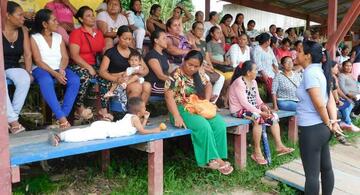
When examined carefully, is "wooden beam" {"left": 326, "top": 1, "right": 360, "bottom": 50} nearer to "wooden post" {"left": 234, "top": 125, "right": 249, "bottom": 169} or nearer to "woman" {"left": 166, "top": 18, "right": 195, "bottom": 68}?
"woman" {"left": 166, "top": 18, "right": 195, "bottom": 68}

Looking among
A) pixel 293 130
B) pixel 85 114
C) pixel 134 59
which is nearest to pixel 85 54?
pixel 134 59

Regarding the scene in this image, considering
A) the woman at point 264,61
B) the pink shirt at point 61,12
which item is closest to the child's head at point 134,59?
the pink shirt at point 61,12

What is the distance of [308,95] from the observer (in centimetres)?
335

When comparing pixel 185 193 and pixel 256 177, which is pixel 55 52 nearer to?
pixel 185 193

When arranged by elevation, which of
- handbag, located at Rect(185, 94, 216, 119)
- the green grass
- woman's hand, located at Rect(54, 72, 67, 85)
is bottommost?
the green grass

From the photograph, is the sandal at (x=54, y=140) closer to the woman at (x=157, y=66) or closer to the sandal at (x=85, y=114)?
the sandal at (x=85, y=114)

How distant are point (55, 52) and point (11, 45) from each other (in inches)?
17.8

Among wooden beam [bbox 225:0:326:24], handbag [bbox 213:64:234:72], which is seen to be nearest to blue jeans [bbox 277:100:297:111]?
handbag [bbox 213:64:234:72]

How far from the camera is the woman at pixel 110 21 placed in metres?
5.33

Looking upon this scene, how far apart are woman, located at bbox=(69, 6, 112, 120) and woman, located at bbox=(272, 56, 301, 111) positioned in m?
2.67

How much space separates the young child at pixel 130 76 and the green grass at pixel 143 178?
0.87 metres

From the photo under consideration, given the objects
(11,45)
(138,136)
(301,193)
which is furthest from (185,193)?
(11,45)

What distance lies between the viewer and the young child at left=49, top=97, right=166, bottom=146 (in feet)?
10.9

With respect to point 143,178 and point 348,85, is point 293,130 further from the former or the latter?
point 143,178
